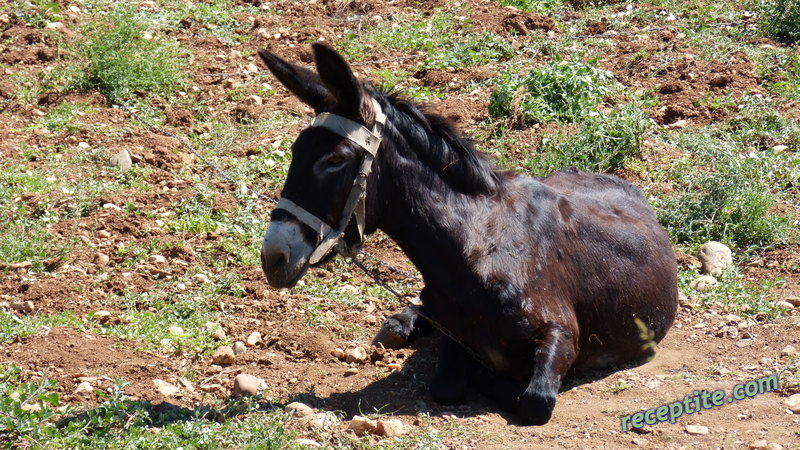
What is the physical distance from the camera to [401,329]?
6090 mm

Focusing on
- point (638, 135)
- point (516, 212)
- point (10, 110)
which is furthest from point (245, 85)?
point (516, 212)

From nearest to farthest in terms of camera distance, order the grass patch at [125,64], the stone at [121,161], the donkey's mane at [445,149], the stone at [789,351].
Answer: the donkey's mane at [445,149], the stone at [789,351], the stone at [121,161], the grass patch at [125,64]

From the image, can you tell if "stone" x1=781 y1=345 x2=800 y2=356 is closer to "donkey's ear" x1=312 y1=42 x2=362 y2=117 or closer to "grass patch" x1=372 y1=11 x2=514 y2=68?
"donkey's ear" x1=312 y1=42 x2=362 y2=117

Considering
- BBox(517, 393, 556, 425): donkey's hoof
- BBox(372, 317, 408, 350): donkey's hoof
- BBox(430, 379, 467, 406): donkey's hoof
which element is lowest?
BBox(372, 317, 408, 350): donkey's hoof

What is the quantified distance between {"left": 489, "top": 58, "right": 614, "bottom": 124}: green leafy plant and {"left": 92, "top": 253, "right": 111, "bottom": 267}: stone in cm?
419

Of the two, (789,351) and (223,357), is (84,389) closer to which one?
(223,357)

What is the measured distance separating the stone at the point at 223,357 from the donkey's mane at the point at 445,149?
1.80m

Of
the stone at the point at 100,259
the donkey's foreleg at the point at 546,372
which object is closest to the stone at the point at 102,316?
the stone at the point at 100,259

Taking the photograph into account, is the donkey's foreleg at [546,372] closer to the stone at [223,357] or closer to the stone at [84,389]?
the stone at [223,357]

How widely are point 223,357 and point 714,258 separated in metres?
3.98

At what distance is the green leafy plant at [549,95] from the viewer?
8867mm

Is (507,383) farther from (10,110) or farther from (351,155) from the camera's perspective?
(10,110)

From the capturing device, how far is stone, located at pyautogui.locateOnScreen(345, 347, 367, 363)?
5.78m

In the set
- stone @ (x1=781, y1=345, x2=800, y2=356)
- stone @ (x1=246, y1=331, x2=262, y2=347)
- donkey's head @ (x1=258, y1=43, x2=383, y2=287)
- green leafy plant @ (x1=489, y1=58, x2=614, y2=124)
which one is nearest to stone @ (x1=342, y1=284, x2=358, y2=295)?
stone @ (x1=246, y1=331, x2=262, y2=347)
